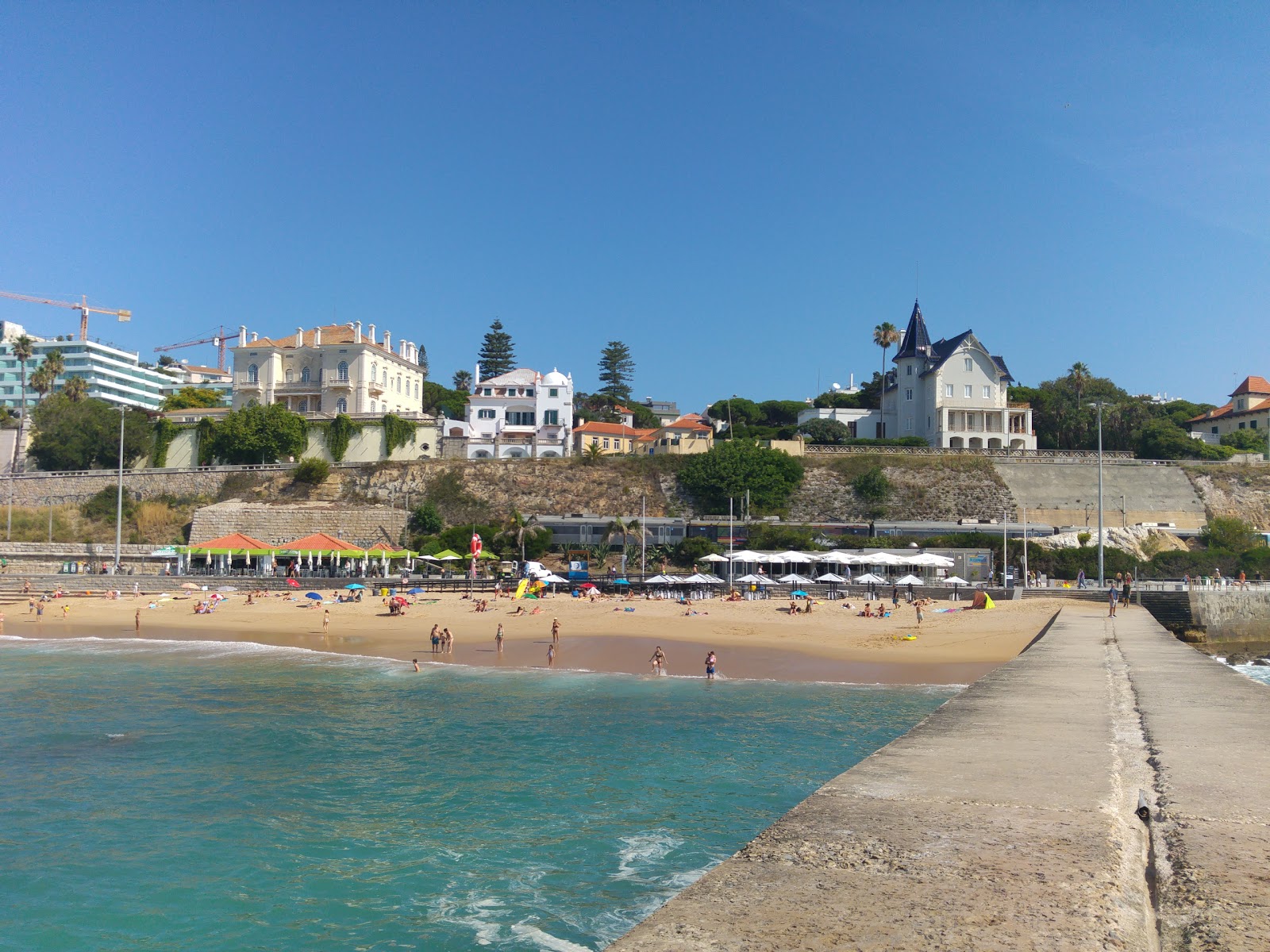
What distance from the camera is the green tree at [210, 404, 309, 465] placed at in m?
65.1

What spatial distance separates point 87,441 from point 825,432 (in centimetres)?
5736

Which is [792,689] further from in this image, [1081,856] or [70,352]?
[70,352]

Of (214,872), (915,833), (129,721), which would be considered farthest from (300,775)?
(915,833)

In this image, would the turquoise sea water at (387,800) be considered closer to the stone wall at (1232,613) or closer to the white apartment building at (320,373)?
the stone wall at (1232,613)

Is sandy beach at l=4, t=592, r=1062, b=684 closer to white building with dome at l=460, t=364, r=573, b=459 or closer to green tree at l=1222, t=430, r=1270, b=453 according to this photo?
white building with dome at l=460, t=364, r=573, b=459

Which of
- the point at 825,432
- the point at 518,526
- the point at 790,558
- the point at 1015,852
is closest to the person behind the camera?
the point at 1015,852

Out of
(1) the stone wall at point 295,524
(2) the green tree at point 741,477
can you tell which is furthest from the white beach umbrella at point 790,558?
(1) the stone wall at point 295,524

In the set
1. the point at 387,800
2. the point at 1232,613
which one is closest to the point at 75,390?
Result: the point at 387,800

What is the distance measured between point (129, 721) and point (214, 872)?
30.2ft

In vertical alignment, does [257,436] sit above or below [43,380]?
below

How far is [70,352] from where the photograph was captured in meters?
123

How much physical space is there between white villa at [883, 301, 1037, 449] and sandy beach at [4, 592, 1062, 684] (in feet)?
129

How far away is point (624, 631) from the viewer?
31.6 meters

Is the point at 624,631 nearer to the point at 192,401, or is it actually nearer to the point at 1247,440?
the point at 1247,440
